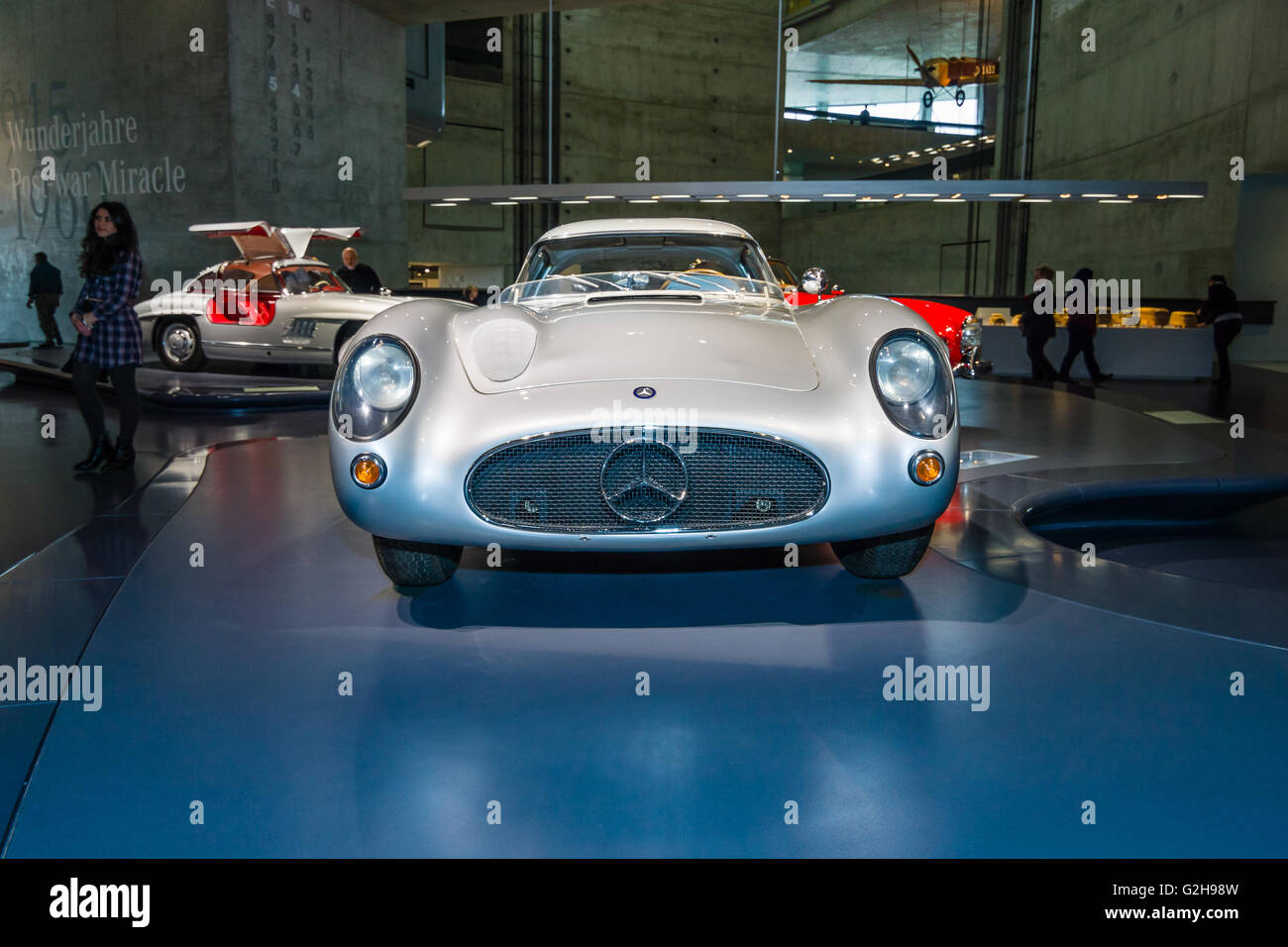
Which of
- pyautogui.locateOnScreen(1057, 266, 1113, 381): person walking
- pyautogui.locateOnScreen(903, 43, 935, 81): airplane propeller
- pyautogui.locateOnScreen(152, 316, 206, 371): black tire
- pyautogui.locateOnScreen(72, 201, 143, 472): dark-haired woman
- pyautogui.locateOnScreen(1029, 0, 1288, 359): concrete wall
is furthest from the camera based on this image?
pyautogui.locateOnScreen(903, 43, 935, 81): airplane propeller

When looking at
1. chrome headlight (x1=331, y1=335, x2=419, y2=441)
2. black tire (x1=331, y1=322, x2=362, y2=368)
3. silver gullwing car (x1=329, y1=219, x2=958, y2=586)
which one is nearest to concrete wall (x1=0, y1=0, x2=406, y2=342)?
black tire (x1=331, y1=322, x2=362, y2=368)

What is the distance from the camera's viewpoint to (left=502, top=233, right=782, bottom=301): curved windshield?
12.7ft

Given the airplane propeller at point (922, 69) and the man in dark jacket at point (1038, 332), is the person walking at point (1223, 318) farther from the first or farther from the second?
the airplane propeller at point (922, 69)

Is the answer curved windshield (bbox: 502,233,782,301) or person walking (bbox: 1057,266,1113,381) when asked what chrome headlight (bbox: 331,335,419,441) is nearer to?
curved windshield (bbox: 502,233,782,301)

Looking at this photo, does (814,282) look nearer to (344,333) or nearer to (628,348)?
(628,348)

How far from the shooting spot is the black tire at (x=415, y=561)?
8.85 ft

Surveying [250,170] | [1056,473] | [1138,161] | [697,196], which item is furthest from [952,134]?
[1056,473]

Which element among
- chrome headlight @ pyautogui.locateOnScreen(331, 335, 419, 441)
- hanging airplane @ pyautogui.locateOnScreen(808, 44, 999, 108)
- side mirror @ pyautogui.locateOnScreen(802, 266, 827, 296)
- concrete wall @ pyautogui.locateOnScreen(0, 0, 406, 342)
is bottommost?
chrome headlight @ pyautogui.locateOnScreen(331, 335, 419, 441)

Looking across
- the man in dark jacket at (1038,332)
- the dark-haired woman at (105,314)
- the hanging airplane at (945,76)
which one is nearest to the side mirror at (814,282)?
the dark-haired woman at (105,314)

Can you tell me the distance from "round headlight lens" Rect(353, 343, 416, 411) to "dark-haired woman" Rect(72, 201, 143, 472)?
110 inches

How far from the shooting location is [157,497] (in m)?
4.13

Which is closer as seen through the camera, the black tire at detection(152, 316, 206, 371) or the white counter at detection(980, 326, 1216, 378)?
the black tire at detection(152, 316, 206, 371)

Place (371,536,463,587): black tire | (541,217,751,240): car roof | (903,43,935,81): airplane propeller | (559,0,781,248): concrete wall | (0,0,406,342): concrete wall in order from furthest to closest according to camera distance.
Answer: (559,0,781,248): concrete wall < (903,43,935,81): airplane propeller < (0,0,406,342): concrete wall < (541,217,751,240): car roof < (371,536,463,587): black tire

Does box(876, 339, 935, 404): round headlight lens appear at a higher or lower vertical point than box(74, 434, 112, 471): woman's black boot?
higher
